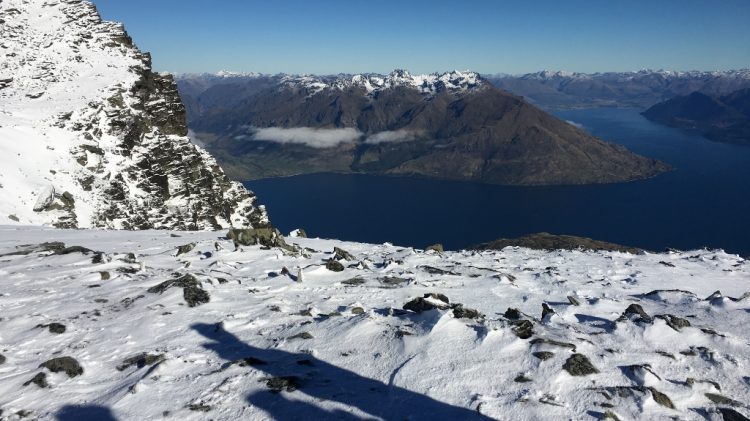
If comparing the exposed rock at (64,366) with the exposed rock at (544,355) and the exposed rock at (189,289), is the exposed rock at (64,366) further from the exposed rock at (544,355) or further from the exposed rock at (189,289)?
the exposed rock at (544,355)

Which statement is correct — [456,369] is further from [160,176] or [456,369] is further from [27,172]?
[160,176]

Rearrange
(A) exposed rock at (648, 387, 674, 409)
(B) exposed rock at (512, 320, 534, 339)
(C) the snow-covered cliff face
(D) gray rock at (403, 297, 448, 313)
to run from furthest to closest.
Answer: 1. (C) the snow-covered cliff face
2. (D) gray rock at (403, 297, 448, 313)
3. (B) exposed rock at (512, 320, 534, 339)
4. (A) exposed rock at (648, 387, 674, 409)

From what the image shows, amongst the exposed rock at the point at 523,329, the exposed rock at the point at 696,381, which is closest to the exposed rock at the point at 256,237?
the exposed rock at the point at 523,329

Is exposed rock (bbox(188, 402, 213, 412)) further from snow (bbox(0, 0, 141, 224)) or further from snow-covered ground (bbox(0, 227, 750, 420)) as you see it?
snow (bbox(0, 0, 141, 224))

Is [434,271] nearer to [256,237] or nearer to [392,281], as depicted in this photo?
[392,281]

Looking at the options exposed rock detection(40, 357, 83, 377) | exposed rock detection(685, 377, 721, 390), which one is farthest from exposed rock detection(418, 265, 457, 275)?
exposed rock detection(40, 357, 83, 377)

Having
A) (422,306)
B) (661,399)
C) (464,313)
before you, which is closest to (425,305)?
(422,306)
